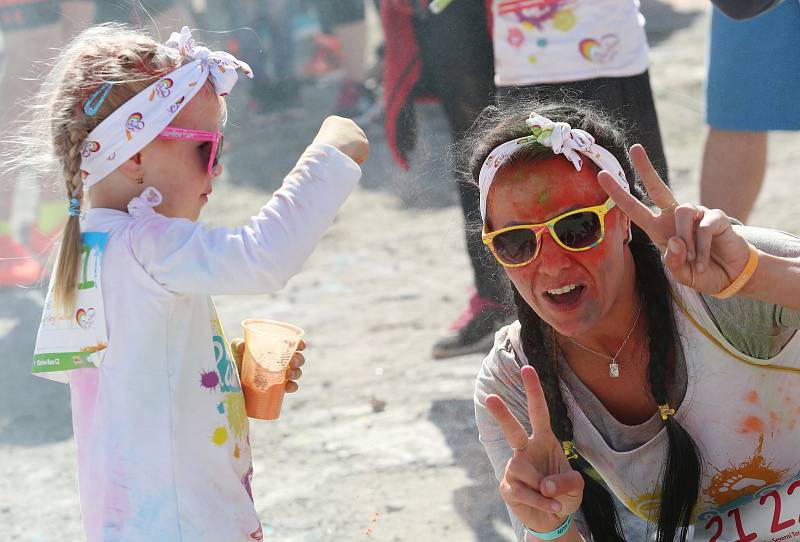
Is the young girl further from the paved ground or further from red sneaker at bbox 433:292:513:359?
red sneaker at bbox 433:292:513:359

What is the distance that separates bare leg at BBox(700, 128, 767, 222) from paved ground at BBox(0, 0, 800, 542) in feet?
2.91

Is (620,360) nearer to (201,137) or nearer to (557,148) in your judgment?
(557,148)

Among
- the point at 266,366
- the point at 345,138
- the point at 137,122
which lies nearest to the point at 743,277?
the point at 345,138

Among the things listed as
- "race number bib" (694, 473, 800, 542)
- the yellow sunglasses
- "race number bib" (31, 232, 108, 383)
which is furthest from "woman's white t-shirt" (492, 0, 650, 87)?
"race number bib" (31, 232, 108, 383)

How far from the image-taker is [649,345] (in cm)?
204

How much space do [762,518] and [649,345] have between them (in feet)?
1.20

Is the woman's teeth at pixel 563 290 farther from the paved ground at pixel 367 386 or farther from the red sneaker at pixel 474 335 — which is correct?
the red sneaker at pixel 474 335

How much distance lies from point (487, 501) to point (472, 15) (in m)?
1.46

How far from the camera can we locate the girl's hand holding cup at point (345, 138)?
2111 mm

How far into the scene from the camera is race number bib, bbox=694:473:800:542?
76.8 inches

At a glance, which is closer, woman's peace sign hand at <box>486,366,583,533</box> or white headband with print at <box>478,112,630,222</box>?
woman's peace sign hand at <box>486,366,583,533</box>

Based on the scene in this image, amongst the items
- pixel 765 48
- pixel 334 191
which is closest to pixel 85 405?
pixel 334 191

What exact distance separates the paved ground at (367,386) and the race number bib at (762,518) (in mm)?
405

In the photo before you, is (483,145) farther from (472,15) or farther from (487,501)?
(472,15)
